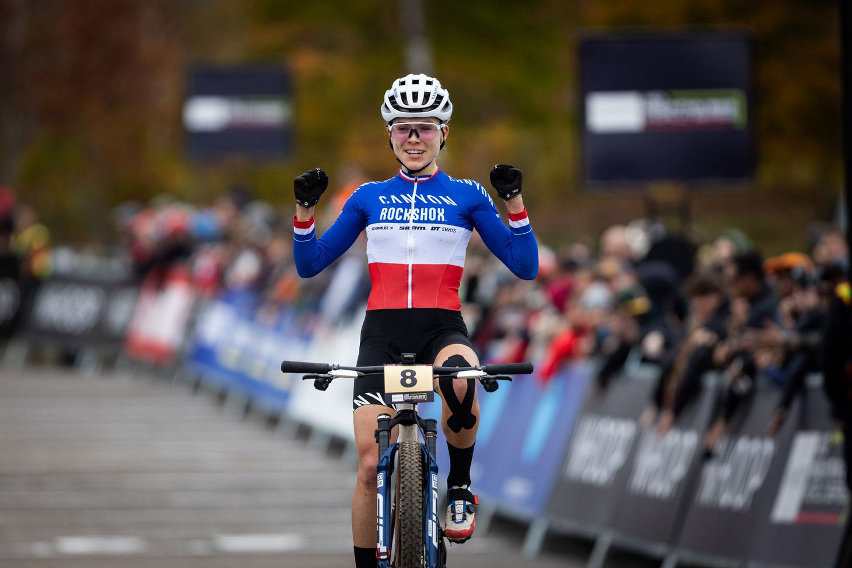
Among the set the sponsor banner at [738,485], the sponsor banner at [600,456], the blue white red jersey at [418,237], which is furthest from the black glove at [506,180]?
the sponsor banner at [600,456]

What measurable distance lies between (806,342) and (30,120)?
40.7 metres

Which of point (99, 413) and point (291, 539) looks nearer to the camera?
point (291, 539)

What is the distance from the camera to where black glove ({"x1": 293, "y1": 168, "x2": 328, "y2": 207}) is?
7.71 meters

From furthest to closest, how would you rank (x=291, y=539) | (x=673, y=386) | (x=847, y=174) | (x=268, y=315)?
(x=268, y=315)
(x=291, y=539)
(x=673, y=386)
(x=847, y=174)

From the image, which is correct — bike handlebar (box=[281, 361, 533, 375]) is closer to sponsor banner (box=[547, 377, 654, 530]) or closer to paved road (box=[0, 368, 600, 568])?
sponsor banner (box=[547, 377, 654, 530])

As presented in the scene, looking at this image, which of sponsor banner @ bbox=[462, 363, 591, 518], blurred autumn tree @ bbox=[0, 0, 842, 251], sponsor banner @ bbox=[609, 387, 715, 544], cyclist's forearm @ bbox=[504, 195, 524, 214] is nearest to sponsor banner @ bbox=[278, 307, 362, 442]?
sponsor banner @ bbox=[462, 363, 591, 518]

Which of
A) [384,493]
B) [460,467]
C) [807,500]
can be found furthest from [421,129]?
[807,500]

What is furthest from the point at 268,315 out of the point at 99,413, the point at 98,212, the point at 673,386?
the point at 98,212

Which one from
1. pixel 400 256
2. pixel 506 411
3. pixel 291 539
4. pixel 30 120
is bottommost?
pixel 291 539

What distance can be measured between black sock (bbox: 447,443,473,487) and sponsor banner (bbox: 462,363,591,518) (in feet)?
15.2

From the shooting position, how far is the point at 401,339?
7.96 metres

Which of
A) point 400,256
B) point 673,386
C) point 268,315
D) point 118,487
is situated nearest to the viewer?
point 400,256

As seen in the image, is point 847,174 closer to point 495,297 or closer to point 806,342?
point 806,342

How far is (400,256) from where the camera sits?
796cm
